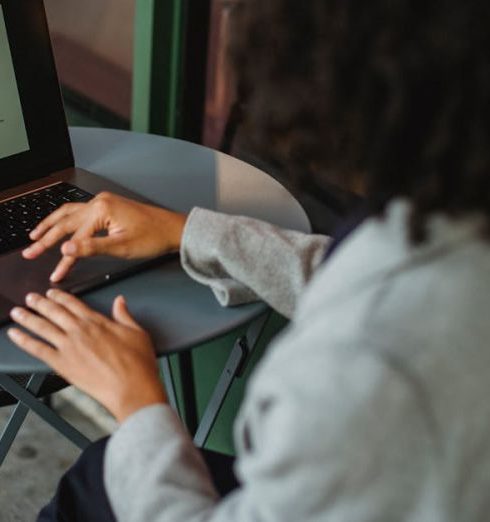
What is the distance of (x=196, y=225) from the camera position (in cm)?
110

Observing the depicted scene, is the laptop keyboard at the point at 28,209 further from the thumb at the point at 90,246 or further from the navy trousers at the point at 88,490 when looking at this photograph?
the navy trousers at the point at 88,490

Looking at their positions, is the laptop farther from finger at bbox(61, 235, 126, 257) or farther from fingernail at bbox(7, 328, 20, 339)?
fingernail at bbox(7, 328, 20, 339)

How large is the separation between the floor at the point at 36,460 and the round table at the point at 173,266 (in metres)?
0.33

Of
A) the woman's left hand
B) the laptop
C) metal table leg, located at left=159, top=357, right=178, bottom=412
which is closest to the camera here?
the woman's left hand

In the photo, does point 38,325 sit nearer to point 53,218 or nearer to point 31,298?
point 31,298

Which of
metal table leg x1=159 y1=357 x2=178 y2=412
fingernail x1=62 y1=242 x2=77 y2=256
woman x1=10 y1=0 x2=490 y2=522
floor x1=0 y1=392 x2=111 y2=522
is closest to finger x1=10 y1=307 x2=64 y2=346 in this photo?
fingernail x1=62 y1=242 x2=77 y2=256

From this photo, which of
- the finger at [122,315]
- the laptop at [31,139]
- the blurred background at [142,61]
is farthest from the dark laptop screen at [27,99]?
the blurred background at [142,61]

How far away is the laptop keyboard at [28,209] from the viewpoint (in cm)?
114

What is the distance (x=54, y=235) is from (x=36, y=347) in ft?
0.68

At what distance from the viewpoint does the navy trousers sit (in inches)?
39.9

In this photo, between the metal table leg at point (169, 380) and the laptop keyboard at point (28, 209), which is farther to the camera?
the metal table leg at point (169, 380)

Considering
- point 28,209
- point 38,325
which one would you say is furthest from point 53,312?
point 28,209

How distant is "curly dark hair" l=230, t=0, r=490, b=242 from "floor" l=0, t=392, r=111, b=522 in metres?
1.29

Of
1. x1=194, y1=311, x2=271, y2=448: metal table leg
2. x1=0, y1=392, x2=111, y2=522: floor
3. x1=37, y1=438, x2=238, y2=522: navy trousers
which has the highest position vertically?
x1=37, y1=438, x2=238, y2=522: navy trousers
